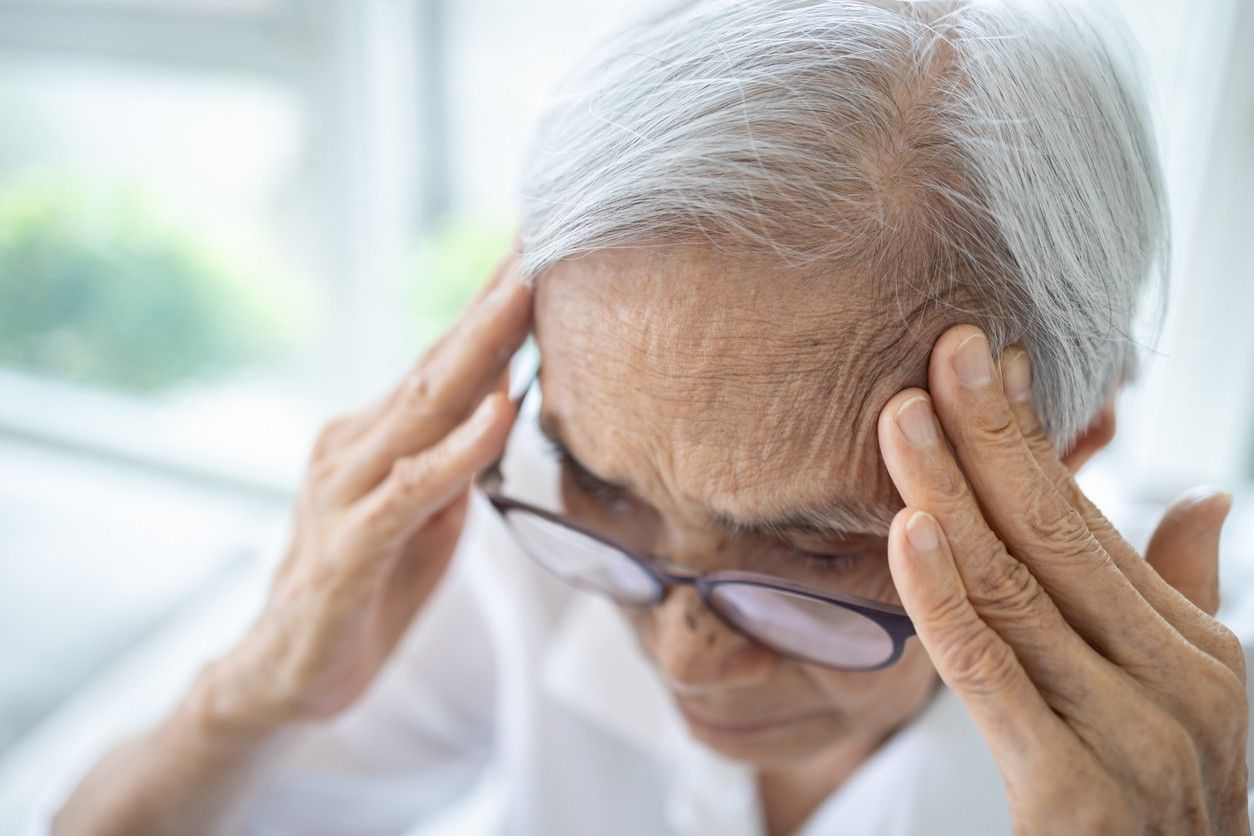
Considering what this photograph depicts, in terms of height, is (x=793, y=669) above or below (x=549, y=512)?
below

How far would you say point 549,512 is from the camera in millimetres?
906

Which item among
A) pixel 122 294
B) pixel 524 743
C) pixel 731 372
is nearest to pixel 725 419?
pixel 731 372

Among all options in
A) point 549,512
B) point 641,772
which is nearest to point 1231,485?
point 641,772

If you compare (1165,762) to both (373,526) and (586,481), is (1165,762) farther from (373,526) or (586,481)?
(373,526)

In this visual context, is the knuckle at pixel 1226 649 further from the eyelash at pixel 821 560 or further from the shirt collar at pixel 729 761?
the shirt collar at pixel 729 761

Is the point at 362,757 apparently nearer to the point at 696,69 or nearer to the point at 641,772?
the point at 641,772

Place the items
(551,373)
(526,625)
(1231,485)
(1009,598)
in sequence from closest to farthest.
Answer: (1009,598), (551,373), (526,625), (1231,485)

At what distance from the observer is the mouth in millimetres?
987

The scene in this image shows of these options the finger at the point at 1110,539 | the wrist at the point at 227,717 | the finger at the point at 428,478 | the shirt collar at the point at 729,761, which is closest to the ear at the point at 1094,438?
the finger at the point at 1110,539

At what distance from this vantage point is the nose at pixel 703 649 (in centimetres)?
91

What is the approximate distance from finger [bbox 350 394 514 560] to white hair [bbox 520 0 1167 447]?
20 centimetres

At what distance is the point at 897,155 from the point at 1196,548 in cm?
39

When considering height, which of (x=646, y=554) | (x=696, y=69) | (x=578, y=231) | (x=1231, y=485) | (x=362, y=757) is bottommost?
(x=362, y=757)

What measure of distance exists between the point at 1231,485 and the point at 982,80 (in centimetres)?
141
